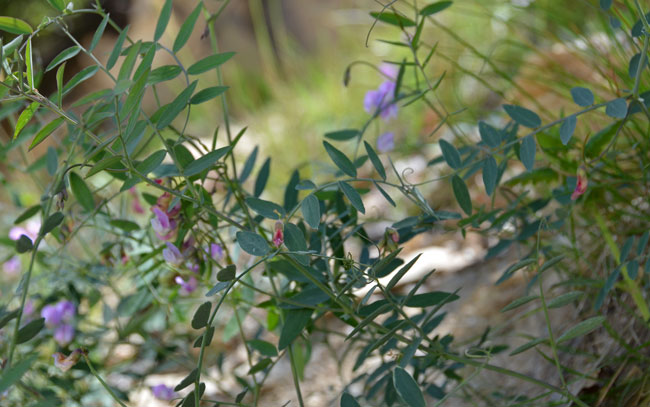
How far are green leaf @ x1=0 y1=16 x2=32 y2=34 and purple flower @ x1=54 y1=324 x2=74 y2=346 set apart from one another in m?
0.53

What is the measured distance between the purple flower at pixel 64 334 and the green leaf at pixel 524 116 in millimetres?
753

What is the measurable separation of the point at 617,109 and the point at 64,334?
0.86m

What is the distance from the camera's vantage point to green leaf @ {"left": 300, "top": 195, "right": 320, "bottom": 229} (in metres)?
0.60

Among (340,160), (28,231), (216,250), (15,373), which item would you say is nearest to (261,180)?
(216,250)

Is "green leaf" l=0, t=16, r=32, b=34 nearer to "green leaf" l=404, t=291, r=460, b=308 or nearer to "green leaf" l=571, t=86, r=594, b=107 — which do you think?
"green leaf" l=404, t=291, r=460, b=308

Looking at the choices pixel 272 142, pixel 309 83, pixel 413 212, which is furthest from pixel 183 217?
pixel 309 83

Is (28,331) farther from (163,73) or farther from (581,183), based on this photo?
(581,183)

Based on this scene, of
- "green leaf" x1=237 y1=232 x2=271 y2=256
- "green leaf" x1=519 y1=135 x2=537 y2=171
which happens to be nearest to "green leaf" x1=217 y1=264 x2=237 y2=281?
"green leaf" x1=237 y1=232 x2=271 y2=256

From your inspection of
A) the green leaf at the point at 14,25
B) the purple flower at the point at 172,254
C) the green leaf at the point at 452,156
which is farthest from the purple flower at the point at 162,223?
the green leaf at the point at 452,156

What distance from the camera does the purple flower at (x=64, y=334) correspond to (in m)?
1.02

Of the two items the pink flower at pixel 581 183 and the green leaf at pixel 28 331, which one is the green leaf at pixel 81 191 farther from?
the pink flower at pixel 581 183

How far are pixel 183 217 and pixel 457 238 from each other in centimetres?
113

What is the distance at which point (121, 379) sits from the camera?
4.86 ft

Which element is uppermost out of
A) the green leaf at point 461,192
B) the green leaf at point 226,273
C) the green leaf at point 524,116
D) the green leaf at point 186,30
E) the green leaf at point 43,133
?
the green leaf at point 186,30
